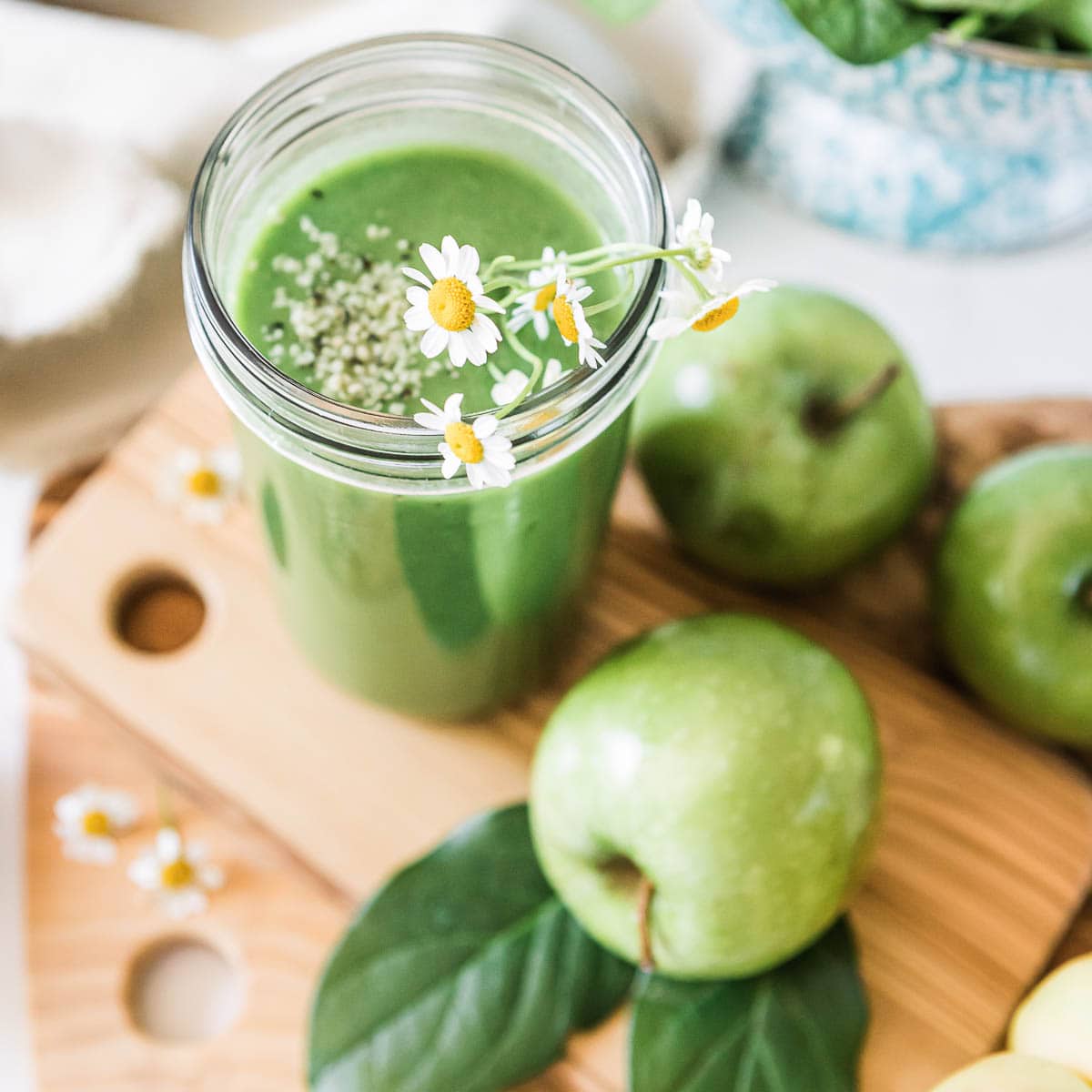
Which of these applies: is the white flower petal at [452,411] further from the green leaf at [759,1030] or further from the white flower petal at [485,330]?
the green leaf at [759,1030]

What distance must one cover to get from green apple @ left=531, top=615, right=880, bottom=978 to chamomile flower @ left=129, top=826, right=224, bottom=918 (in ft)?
0.77

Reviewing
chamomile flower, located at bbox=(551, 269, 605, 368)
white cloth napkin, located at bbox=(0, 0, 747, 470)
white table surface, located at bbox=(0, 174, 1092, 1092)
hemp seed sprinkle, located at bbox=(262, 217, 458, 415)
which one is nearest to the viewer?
chamomile flower, located at bbox=(551, 269, 605, 368)

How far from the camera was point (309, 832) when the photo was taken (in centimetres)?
77

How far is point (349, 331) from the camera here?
58 cm

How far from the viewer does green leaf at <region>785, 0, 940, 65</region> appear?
0.72 meters

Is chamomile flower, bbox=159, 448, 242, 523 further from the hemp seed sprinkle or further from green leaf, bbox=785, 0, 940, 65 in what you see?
green leaf, bbox=785, 0, 940, 65

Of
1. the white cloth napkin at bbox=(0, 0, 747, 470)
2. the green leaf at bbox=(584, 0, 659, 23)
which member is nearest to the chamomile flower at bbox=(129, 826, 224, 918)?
the white cloth napkin at bbox=(0, 0, 747, 470)

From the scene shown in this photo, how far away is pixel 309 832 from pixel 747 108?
2.28ft

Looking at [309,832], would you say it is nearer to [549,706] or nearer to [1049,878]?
[549,706]

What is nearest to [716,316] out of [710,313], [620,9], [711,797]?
[710,313]

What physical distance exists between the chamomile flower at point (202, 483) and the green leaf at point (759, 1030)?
41 cm

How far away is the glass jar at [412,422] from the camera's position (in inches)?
21.0

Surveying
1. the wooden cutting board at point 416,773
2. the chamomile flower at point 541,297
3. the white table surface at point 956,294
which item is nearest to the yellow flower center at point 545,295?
the chamomile flower at point 541,297

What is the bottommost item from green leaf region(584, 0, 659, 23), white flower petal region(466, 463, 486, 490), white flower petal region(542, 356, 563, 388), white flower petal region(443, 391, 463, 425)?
white flower petal region(466, 463, 486, 490)
